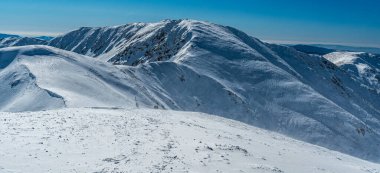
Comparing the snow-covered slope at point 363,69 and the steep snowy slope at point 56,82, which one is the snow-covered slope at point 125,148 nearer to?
the steep snowy slope at point 56,82

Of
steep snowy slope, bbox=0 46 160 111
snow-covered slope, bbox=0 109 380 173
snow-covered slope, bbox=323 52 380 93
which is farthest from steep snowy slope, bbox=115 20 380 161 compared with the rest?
snow-covered slope, bbox=323 52 380 93

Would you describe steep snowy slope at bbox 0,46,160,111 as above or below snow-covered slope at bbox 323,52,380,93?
above

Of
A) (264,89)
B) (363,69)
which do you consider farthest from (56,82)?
(363,69)

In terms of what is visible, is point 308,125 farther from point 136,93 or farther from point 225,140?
point 225,140

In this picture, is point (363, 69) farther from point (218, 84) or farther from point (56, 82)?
point (56, 82)

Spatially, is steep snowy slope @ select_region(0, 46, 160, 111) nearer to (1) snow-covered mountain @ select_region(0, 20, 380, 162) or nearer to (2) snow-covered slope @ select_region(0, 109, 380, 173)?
(1) snow-covered mountain @ select_region(0, 20, 380, 162)

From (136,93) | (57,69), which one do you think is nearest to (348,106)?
(136,93)
